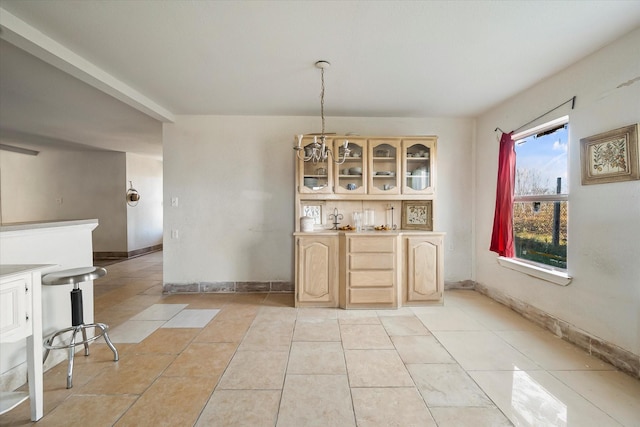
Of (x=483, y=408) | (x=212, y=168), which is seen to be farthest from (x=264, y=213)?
(x=483, y=408)

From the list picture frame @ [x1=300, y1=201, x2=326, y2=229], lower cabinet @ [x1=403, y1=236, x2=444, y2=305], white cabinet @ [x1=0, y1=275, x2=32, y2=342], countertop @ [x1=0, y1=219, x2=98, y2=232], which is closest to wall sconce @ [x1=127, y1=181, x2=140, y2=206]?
countertop @ [x1=0, y1=219, x2=98, y2=232]

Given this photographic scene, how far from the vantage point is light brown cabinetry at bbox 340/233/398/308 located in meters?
3.38

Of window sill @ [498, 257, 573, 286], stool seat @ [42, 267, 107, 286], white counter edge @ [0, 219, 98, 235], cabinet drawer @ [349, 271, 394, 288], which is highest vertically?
white counter edge @ [0, 219, 98, 235]

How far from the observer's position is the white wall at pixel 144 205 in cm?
680

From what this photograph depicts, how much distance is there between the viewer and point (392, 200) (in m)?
3.98

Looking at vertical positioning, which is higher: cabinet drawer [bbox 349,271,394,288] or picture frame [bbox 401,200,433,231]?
picture frame [bbox 401,200,433,231]

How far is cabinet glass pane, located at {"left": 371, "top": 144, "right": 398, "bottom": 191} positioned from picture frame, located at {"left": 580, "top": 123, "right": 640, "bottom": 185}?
185cm

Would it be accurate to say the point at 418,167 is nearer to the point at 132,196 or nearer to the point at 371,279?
the point at 371,279

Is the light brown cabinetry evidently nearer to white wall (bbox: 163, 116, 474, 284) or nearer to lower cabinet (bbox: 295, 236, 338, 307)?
lower cabinet (bbox: 295, 236, 338, 307)

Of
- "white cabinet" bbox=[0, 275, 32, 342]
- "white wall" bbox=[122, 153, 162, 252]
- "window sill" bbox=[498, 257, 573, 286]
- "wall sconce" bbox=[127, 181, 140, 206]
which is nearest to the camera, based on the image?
"white cabinet" bbox=[0, 275, 32, 342]

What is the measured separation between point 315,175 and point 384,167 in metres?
0.94

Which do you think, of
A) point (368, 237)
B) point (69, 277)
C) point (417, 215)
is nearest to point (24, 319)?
point (69, 277)

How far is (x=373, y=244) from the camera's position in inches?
133

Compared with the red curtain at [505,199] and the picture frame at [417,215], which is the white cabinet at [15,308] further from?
the red curtain at [505,199]
